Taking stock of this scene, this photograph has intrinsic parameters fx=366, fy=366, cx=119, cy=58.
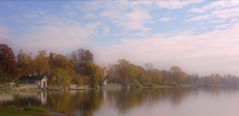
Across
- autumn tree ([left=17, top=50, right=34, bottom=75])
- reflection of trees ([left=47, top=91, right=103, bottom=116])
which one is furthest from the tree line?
reflection of trees ([left=47, top=91, right=103, bottom=116])

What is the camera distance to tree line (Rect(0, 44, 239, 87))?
67.2m

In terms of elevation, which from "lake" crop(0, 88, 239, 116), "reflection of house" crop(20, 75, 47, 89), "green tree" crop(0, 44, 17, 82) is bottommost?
"lake" crop(0, 88, 239, 116)

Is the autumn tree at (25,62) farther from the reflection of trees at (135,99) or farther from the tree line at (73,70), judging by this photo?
the reflection of trees at (135,99)

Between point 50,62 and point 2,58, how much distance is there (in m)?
40.2

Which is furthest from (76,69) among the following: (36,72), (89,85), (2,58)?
(2,58)

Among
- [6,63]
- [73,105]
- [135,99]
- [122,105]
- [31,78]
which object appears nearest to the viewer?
[73,105]

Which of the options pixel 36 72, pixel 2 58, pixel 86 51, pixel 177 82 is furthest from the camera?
pixel 177 82

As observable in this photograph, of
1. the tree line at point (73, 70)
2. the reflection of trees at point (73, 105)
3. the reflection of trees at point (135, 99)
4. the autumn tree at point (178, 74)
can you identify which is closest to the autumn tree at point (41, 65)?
the tree line at point (73, 70)

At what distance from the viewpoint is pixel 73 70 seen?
10806 cm

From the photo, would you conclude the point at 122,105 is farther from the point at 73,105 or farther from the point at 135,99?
the point at 135,99

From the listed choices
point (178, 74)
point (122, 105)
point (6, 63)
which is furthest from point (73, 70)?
point (178, 74)

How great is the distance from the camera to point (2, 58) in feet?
216

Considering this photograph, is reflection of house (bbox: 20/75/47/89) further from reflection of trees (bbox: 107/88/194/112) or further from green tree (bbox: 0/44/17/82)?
green tree (bbox: 0/44/17/82)

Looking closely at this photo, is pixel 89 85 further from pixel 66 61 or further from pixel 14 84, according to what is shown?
pixel 14 84
